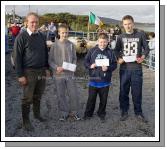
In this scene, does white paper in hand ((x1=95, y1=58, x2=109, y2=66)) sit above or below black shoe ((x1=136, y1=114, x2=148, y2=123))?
above

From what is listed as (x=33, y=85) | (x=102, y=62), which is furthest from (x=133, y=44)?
(x=33, y=85)

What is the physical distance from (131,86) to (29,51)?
1237 mm

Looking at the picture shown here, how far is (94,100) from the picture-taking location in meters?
5.38

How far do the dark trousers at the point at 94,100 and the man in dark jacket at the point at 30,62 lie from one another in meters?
0.57

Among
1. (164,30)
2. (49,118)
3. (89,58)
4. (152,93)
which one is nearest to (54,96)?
(49,118)

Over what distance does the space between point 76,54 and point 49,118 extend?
79 centimetres

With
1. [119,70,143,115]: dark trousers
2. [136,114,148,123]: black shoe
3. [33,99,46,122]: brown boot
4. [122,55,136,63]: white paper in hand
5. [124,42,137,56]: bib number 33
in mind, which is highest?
[124,42,137,56]: bib number 33

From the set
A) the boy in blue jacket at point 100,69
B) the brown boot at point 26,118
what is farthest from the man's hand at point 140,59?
the brown boot at point 26,118

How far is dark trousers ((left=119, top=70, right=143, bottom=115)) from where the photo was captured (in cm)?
526

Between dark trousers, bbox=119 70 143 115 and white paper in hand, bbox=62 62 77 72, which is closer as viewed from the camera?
white paper in hand, bbox=62 62 77 72

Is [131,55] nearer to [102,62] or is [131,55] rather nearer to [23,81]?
[102,62]

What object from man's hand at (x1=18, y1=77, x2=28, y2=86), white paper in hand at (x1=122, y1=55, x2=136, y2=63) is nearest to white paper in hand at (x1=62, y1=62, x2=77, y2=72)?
man's hand at (x1=18, y1=77, x2=28, y2=86)

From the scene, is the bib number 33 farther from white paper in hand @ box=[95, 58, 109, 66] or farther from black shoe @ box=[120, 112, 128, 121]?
black shoe @ box=[120, 112, 128, 121]

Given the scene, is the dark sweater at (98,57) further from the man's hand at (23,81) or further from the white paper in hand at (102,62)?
the man's hand at (23,81)
